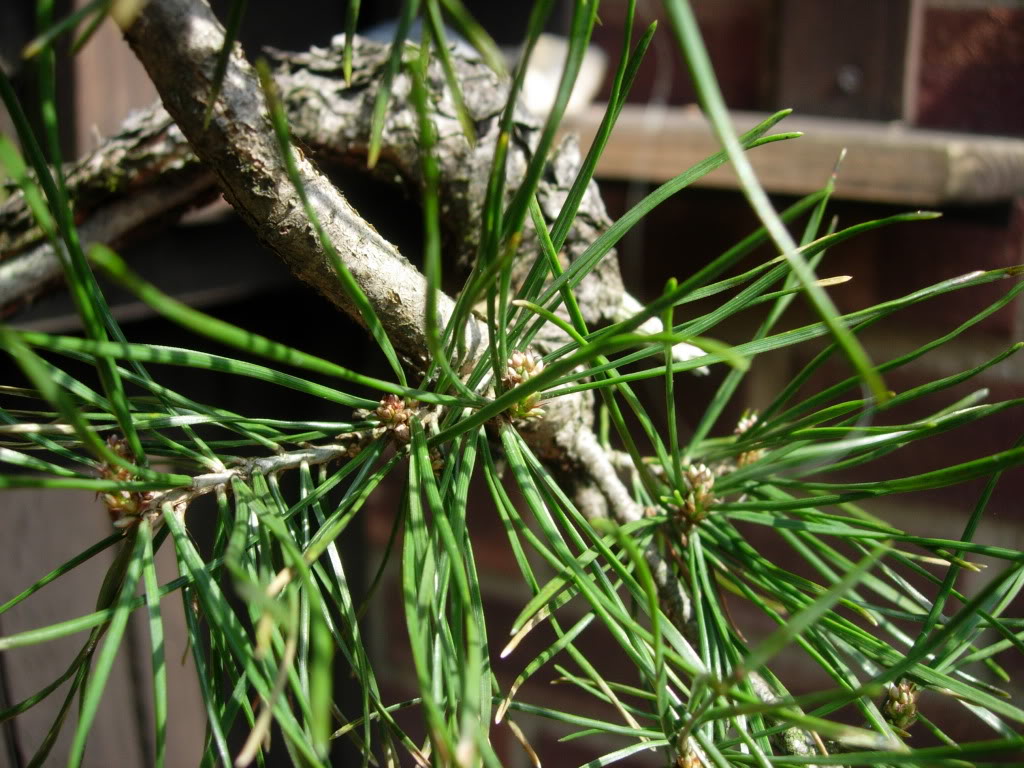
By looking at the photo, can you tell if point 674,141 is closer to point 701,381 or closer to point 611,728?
point 701,381

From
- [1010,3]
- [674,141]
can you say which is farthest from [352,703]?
[1010,3]

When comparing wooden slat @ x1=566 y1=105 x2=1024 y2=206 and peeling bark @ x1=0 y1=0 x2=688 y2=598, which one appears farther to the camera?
wooden slat @ x1=566 y1=105 x2=1024 y2=206

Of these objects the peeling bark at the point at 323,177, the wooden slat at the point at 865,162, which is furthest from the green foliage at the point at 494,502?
the wooden slat at the point at 865,162

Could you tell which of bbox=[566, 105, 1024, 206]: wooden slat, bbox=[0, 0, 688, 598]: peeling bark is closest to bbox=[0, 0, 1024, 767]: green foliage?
bbox=[0, 0, 688, 598]: peeling bark

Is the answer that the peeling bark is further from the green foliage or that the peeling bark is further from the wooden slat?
the wooden slat

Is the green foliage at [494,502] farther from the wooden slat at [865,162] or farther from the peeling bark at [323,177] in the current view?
the wooden slat at [865,162]

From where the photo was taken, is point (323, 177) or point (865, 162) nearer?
point (323, 177)

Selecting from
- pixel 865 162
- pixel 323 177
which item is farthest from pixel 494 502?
pixel 865 162

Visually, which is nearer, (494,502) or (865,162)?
(494,502)

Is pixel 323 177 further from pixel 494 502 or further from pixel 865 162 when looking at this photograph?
pixel 865 162
